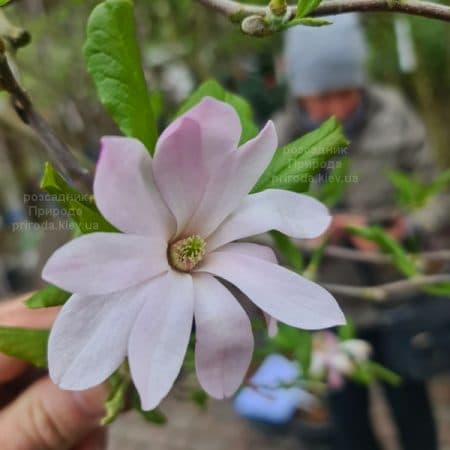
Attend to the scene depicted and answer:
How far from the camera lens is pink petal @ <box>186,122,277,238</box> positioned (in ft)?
1.08

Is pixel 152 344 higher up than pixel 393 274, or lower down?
higher up

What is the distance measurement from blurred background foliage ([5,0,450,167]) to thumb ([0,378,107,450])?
2.81 ft

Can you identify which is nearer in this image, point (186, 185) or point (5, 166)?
point (186, 185)

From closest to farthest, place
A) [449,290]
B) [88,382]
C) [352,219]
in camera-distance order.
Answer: [88,382] < [449,290] < [352,219]

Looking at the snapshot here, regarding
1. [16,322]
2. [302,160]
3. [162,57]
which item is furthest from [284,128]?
[302,160]

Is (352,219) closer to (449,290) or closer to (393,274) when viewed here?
(393,274)

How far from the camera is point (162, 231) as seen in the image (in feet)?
1.10

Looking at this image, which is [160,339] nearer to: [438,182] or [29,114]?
[29,114]

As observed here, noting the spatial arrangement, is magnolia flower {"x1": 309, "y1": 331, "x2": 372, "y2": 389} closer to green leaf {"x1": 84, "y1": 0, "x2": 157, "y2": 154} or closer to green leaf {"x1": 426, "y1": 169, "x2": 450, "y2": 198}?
green leaf {"x1": 426, "y1": 169, "x2": 450, "y2": 198}

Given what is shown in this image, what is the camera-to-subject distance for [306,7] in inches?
13.5

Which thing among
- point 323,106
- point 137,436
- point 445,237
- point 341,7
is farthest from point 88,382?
point 137,436

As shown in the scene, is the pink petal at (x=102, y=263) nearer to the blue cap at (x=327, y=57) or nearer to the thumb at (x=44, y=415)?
the thumb at (x=44, y=415)

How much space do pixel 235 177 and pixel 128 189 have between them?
2.7 inches

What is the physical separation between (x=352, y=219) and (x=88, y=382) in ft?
3.82
